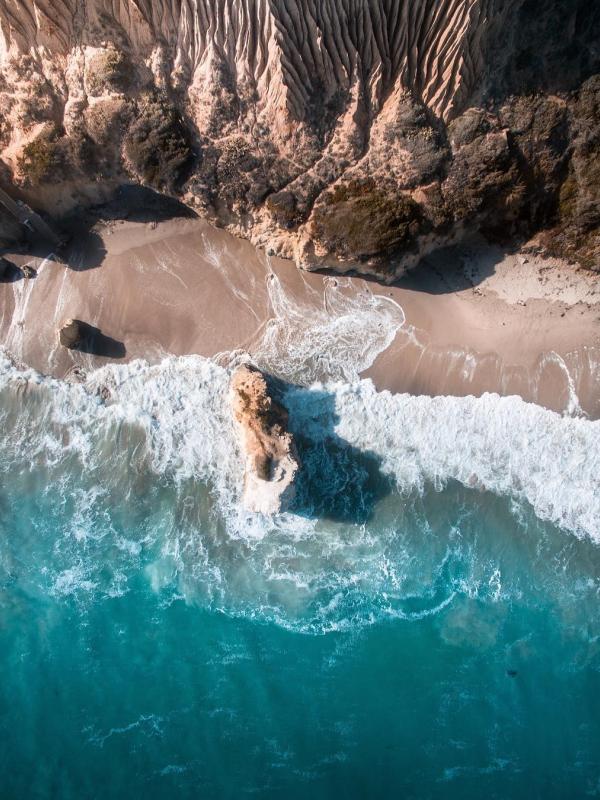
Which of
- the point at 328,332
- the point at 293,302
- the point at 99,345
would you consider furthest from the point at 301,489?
the point at 99,345

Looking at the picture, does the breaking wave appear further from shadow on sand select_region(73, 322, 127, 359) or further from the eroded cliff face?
the eroded cliff face

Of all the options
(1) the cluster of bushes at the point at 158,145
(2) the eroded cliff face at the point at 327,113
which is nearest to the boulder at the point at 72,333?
(2) the eroded cliff face at the point at 327,113

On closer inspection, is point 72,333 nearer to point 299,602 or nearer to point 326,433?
point 326,433

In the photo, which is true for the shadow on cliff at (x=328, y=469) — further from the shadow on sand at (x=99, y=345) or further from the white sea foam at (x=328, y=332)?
the shadow on sand at (x=99, y=345)

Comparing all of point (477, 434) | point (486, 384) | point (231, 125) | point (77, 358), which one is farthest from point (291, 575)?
point (231, 125)

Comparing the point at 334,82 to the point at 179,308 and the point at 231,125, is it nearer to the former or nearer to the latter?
the point at 231,125

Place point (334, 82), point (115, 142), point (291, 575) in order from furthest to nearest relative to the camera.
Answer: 1. point (291, 575)
2. point (115, 142)
3. point (334, 82)

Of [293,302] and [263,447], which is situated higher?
[293,302]
